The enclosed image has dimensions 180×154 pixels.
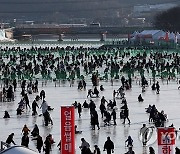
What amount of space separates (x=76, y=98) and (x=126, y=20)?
158 meters

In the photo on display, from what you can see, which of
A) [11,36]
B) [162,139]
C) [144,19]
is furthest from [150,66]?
[144,19]

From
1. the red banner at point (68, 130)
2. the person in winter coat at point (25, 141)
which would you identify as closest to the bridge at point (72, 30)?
the person in winter coat at point (25, 141)

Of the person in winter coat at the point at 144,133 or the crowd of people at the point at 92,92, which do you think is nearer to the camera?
the person in winter coat at the point at 144,133

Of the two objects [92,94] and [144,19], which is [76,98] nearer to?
[92,94]

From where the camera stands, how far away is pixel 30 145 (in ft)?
77.7

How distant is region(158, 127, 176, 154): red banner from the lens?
1455 centimetres

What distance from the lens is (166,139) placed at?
48.0ft

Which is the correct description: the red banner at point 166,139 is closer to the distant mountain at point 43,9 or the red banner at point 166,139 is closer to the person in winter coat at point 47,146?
the person in winter coat at point 47,146

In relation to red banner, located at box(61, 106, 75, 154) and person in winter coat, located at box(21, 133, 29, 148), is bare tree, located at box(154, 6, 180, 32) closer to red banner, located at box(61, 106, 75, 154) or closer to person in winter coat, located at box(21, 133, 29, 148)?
person in winter coat, located at box(21, 133, 29, 148)

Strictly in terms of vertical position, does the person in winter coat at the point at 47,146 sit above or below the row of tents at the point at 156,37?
below

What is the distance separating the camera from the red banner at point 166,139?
14555 millimetres

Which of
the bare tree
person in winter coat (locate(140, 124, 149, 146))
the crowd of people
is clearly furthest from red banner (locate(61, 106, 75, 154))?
the bare tree

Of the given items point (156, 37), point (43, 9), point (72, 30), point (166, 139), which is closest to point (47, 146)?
point (166, 139)

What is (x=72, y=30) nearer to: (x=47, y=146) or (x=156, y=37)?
(x=156, y=37)
